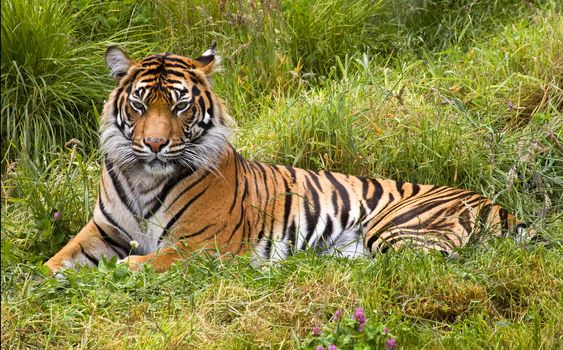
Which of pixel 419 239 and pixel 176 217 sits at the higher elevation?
pixel 176 217

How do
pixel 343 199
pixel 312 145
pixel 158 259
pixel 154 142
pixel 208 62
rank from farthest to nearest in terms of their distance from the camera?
1. pixel 312 145
2. pixel 343 199
3. pixel 208 62
4. pixel 154 142
5. pixel 158 259

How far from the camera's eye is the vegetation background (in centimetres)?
454

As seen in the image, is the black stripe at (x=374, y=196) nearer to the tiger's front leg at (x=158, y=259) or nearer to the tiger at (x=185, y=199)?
the tiger at (x=185, y=199)

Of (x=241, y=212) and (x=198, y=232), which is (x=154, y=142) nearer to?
(x=198, y=232)

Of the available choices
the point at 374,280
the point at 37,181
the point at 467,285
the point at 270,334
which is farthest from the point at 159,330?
the point at 37,181

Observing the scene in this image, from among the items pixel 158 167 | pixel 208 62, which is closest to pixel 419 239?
pixel 158 167

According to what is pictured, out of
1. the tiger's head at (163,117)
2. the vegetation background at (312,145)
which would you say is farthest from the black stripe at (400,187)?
the tiger's head at (163,117)

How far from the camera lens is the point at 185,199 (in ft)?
18.4

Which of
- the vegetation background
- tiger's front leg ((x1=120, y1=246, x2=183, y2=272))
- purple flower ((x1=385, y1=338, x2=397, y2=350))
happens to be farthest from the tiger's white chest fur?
purple flower ((x1=385, y1=338, x2=397, y2=350))

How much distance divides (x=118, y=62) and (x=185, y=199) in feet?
2.77

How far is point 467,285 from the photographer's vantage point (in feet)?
15.5

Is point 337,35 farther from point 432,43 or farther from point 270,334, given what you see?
point 270,334

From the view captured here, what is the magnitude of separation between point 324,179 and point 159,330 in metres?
2.18

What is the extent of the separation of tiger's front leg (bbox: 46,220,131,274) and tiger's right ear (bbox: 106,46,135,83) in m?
0.83
